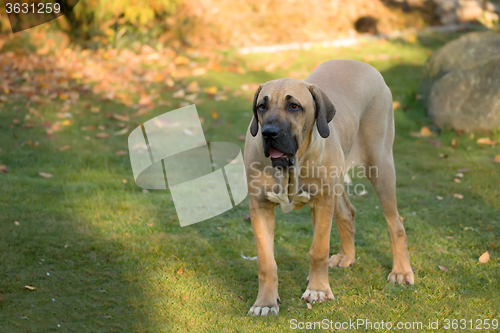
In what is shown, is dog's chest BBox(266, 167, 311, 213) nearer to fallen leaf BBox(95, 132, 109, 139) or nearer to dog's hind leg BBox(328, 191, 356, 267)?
dog's hind leg BBox(328, 191, 356, 267)

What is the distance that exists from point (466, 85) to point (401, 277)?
4621 millimetres

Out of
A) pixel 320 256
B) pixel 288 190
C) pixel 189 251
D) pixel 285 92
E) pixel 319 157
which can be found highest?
pixel 285 92

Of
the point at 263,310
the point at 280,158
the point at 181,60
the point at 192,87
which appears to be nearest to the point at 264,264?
the point at 263,310

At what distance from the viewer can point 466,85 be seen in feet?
25.4

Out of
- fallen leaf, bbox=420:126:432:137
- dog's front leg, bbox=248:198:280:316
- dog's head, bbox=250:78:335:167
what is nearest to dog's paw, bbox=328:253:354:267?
dog's front leg, bbox=248:198:280:316

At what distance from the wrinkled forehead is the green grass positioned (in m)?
1.45

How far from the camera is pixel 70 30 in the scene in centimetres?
1186

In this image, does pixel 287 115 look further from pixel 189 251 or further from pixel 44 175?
pixel 44 175

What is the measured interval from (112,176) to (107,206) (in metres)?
0.98

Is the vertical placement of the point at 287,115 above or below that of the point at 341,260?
above

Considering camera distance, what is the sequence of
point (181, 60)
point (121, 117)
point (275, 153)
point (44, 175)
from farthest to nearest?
point (181, 60), point (121, 117), point (44, 175), point (275, 153)

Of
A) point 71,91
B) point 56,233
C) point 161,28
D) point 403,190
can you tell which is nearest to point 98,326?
point 56,233

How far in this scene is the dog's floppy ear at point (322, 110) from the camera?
346cm

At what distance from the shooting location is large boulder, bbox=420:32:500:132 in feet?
24.5
